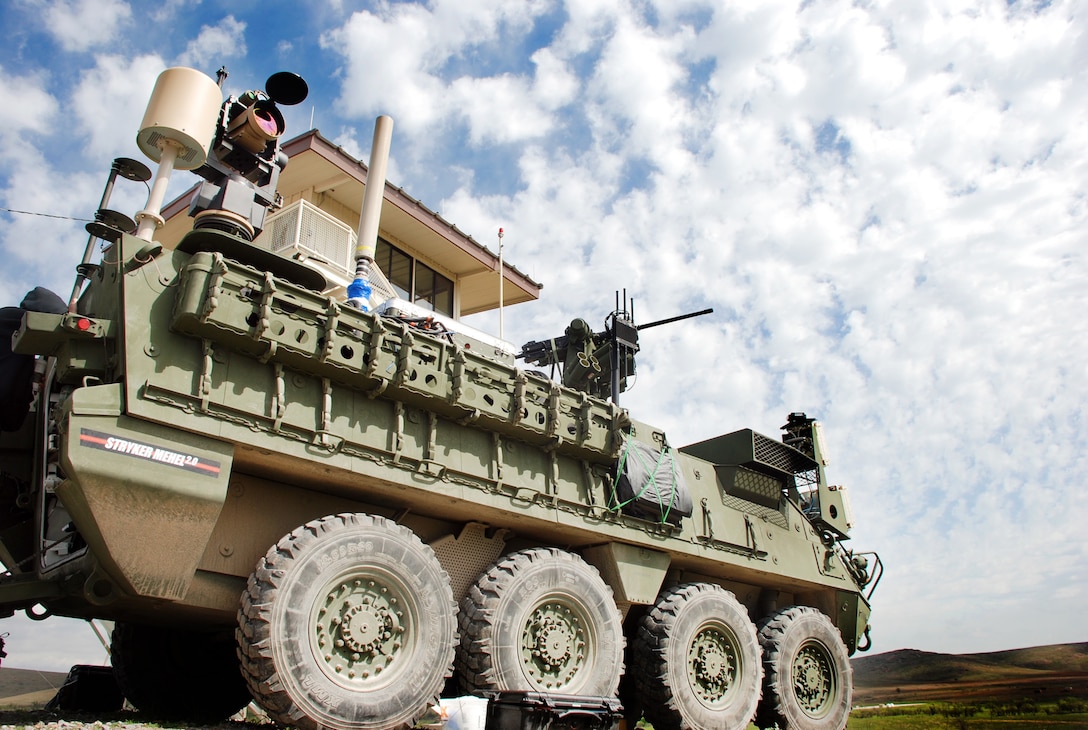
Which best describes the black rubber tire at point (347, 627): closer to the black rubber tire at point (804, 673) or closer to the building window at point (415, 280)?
the black rubber tire at point (804, 673)

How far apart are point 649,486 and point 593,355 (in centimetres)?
389

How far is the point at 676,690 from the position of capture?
8.34 m

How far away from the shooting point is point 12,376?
649cm

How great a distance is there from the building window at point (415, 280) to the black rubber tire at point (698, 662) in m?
8.40

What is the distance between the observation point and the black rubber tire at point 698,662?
839 cm

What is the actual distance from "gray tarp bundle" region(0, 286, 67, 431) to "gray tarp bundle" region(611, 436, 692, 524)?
5443mm

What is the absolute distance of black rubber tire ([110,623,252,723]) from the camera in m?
7.95

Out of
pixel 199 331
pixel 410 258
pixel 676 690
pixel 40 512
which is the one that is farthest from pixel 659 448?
pixel 410 258

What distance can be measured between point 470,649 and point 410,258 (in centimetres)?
971

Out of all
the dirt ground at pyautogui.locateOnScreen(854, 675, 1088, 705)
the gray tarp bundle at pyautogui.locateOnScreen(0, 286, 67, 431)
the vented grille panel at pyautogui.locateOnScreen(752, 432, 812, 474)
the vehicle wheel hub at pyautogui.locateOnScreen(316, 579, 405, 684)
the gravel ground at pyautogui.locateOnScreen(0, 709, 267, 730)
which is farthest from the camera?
the vented grille panel at pyautogui.locateOnScreen(752, 432, 812, 474)

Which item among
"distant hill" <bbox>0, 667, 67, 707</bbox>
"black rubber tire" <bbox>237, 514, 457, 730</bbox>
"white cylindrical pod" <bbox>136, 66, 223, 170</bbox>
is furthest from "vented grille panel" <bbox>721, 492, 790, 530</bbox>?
"distant hill" <bbox>0, 667, 67, 707</bbox>

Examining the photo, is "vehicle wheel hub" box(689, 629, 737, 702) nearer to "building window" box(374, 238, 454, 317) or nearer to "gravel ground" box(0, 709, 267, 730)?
"gravel ground" box(0, 709, 267, 730)

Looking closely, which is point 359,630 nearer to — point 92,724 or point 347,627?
point 347,627

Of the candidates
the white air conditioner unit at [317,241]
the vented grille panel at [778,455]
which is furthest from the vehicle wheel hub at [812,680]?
the white air conditioner unit at [317,241]
